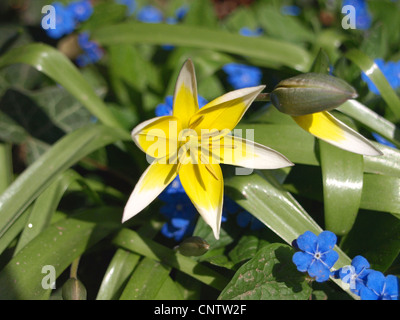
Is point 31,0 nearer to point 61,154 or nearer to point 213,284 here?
point 61,154

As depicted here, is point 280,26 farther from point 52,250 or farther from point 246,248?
point 52,250

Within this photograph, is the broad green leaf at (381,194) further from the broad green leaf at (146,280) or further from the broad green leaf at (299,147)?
the broad green leaf at (146,280)

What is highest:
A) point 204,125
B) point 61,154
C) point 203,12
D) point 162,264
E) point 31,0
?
point 31,0

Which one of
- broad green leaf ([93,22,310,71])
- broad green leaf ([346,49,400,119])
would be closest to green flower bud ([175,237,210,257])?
broad green leaf ([346,49,400,119])

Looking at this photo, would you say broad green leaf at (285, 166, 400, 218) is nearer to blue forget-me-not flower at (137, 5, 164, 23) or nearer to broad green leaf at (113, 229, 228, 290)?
broad green leaf at (113, 229, 228, 290)
